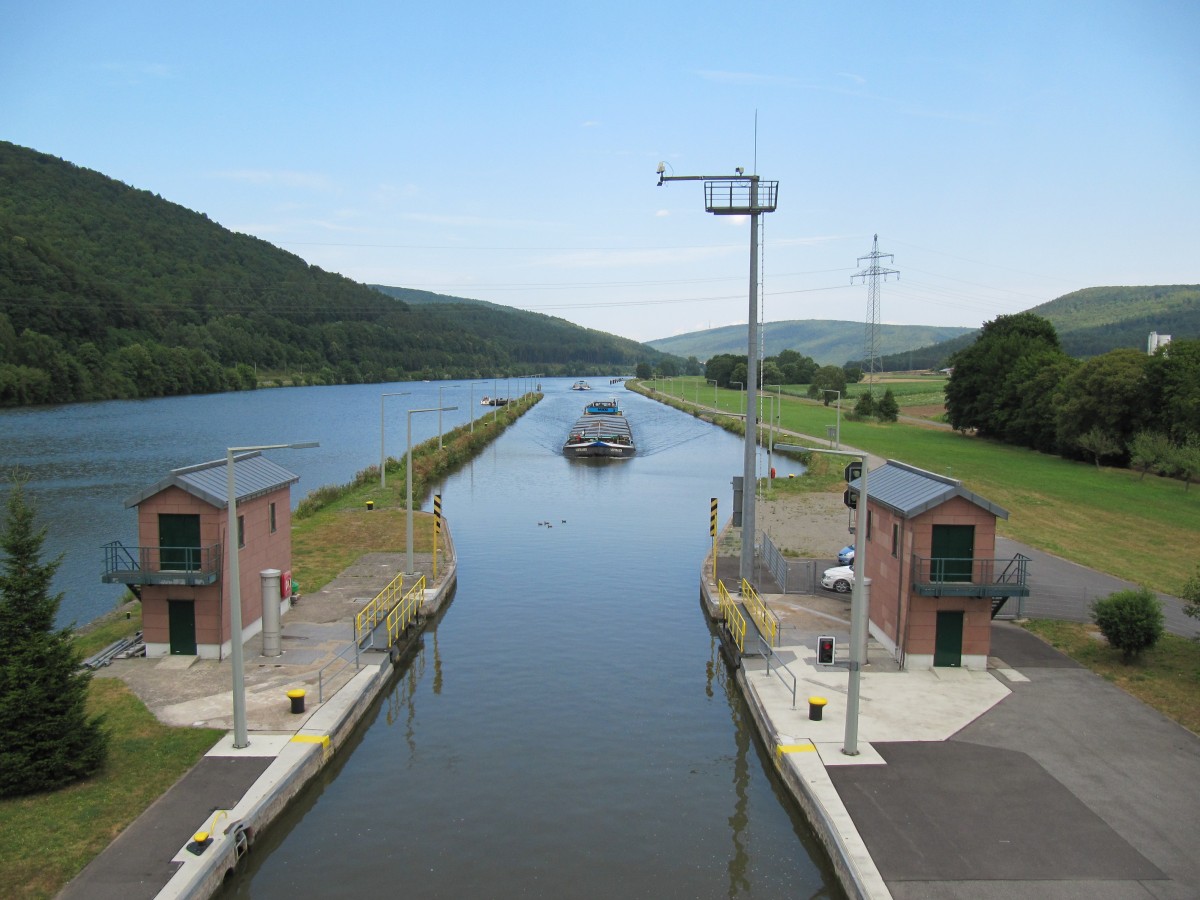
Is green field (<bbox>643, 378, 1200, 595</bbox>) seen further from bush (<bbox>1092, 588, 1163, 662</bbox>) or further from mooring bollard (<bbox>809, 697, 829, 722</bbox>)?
mooring bollard (<bbox>809, 697, 829, 722</bbox>)

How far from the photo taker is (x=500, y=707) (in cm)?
1967

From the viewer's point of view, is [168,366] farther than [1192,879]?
Yes

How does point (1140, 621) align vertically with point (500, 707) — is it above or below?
above

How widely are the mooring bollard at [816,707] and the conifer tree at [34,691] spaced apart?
502 inches

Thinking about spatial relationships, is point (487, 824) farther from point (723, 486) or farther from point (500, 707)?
point (723, 486)

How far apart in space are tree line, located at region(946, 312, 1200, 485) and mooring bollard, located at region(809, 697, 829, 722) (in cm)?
4288


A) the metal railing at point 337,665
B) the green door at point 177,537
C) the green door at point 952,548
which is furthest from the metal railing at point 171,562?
the green door at point 952,548

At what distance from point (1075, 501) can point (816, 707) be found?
36.8 metres

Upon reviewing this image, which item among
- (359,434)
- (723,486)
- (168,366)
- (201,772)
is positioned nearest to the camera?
(201,772)

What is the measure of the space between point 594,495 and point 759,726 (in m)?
33.5

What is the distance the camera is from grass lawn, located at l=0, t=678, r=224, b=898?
37.5ft

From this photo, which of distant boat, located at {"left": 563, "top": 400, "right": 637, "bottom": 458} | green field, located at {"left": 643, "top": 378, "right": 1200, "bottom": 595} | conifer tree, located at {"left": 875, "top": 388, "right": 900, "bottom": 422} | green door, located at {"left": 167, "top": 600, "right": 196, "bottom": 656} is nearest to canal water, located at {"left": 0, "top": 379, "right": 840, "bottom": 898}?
green door, located at {"left": 167, "top": 600, "right": 196, "bottom": 656}

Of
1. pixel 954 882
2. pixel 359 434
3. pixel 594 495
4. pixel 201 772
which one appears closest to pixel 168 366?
pixel 359 434

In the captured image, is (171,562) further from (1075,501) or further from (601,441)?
(601,441)
